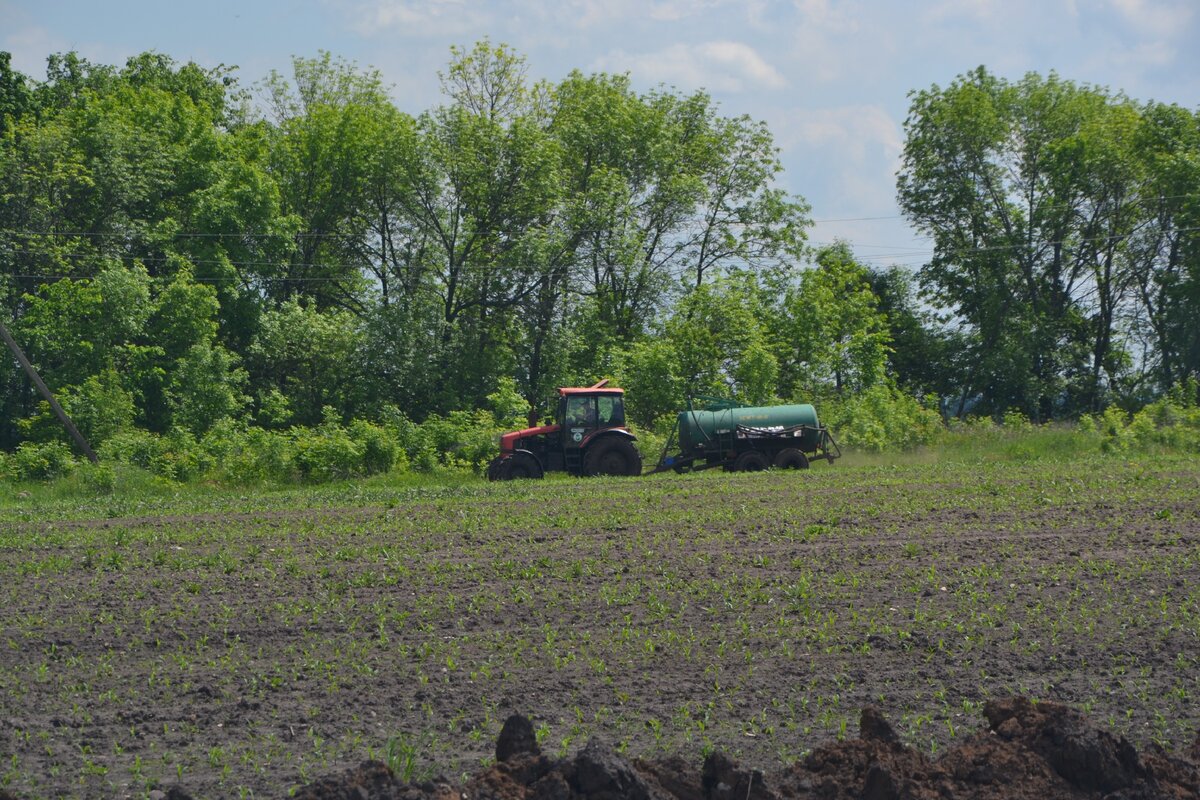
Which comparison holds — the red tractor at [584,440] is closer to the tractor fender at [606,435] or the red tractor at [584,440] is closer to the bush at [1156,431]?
the tractor fender at [606,435]

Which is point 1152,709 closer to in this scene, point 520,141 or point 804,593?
point 804,593

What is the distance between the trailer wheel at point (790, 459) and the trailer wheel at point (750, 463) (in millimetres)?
386

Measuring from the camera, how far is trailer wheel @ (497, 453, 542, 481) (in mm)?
26859

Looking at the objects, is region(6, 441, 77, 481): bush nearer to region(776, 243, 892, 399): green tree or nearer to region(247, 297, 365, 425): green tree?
region(247, 297, 365, 425): green tree

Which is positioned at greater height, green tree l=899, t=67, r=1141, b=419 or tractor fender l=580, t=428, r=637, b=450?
green tree l=899, t=67, r=1141, b=419

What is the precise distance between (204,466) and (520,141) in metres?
20.2

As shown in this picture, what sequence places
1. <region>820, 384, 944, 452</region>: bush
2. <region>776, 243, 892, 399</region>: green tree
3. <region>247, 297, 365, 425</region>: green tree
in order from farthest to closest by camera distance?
<region>776, 243, 892, 399</region>: green tree, <region>247, 297, 365, 425</region>: green tree, <region>820, 384, 944, 452</region>: bush

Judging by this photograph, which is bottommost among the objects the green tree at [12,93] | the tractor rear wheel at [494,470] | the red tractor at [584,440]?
the tractor rear wheel at [494,470]

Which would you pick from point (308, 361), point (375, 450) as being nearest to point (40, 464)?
point (375, 450)

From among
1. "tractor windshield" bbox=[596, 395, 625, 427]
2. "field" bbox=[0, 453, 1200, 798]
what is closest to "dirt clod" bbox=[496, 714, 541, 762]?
"field" bbox=[0, 453, 1200, 798]

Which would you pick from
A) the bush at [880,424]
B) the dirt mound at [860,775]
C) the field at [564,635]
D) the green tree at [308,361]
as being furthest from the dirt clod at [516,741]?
the green tree at [308,361]

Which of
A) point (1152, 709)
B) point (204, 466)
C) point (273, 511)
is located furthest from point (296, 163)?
point (1152, 709)

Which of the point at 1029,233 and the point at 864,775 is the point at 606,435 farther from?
the point at 1029,233

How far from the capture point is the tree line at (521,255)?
1516 inches
